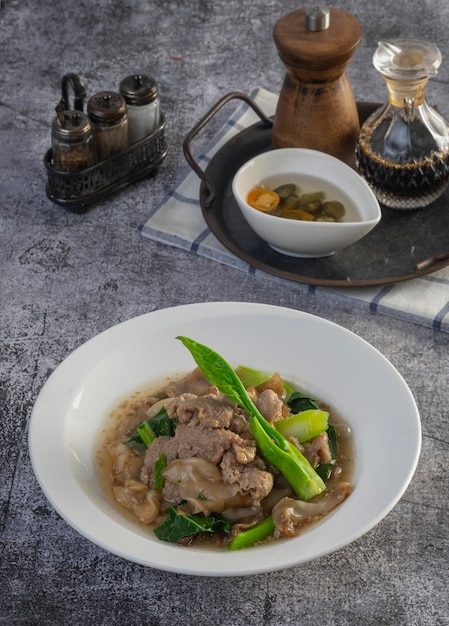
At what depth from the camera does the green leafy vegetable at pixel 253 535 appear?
162 centimetres

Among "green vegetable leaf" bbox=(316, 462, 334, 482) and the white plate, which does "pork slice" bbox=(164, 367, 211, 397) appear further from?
"green vegetable leaf" bbox=(316, 462, 334, 482)

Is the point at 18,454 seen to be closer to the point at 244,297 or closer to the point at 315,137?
the point at 244,297

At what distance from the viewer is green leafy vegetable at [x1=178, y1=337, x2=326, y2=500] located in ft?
5.53

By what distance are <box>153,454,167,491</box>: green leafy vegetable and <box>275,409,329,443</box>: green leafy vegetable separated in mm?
235

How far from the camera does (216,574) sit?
1.52 m

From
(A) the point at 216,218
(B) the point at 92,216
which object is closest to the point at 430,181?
(A) the point at 216,218

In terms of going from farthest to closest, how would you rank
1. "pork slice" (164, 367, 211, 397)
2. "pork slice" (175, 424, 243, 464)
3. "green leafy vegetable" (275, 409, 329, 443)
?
"pork slice" (164, 367, 211, 397), "green leafy vegetable" (275, 409, 329, 443), "pork slice" (175, 424, 243, 464)

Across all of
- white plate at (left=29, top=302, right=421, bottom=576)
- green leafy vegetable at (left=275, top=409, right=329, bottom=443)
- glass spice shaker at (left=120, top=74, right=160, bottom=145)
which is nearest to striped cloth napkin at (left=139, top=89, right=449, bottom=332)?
glass spice shaker at (left=120, top=74, right=160, bottom=145)

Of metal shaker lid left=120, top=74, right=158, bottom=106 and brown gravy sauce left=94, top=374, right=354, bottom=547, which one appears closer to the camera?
brown gravy sauce left=94, top=374, right=354, bottom=547

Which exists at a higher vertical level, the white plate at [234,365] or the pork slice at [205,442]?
the pork slice at [205,442]

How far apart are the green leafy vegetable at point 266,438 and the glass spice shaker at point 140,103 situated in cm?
121

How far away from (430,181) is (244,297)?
626 mm

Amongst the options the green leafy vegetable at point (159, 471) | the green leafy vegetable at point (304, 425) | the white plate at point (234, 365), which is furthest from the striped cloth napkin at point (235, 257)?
the green leafy vegetable at point (159, 471)

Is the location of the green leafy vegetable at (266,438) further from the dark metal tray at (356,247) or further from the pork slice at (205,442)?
the dark metal tray at (356,247)
